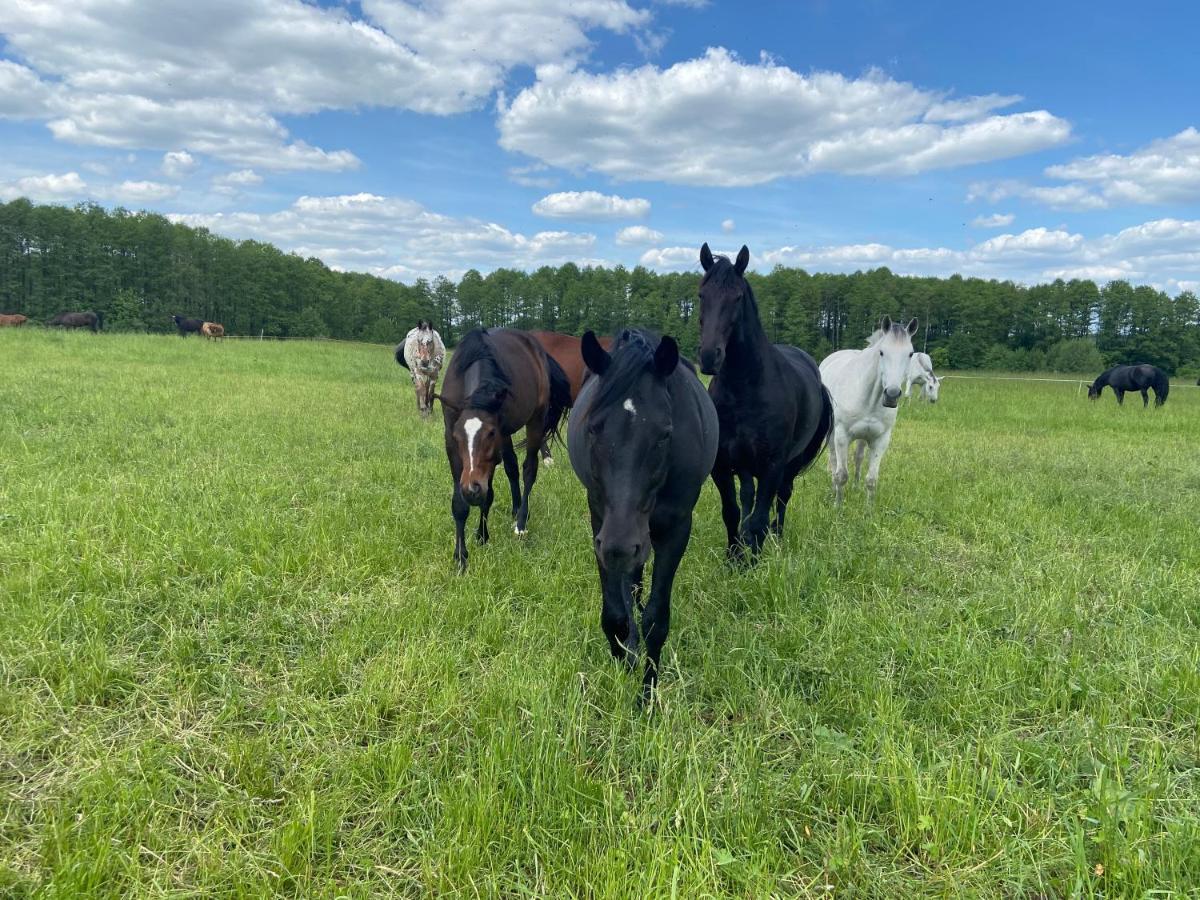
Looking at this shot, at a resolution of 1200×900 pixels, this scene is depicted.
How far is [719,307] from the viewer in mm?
4754

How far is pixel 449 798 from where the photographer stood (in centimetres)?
224

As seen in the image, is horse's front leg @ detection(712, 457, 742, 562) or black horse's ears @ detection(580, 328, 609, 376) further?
horse's front leg @ detection(712, 457, 742, 562)

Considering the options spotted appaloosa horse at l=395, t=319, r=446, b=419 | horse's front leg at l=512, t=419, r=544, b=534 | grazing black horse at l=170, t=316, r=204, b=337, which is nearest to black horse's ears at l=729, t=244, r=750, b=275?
horse's front leg at l=512, t=419, r=544, b=534

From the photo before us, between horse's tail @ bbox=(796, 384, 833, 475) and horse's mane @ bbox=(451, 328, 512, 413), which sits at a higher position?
A: horse's mane @ bbox=(451, 328, 512, 413)

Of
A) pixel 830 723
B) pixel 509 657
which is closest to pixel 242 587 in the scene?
pixel 509 657

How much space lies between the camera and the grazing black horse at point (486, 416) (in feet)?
15.0

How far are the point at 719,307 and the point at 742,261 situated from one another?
0.56m

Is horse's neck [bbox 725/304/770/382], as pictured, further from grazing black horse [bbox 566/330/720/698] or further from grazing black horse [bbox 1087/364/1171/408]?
grazing black horse [bbox 1087/364/1171/408]

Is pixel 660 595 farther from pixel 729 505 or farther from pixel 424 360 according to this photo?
pixel 424 360

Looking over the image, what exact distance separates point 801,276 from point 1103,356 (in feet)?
108

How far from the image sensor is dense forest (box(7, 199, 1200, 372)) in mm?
59812

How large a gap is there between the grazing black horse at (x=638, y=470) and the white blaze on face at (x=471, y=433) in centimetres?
112

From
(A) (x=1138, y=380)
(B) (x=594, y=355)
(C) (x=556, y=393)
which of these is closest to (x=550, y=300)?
(A) (x=1138, y=380)

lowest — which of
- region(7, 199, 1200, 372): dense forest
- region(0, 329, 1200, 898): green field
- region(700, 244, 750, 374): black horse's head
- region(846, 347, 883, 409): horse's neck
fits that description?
region(0, 329, 1200, 898): green field
